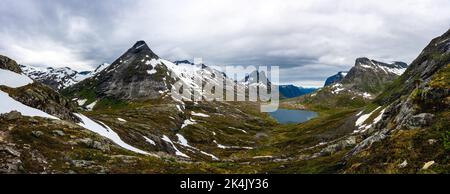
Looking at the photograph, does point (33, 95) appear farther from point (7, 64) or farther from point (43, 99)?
point (7, 64)

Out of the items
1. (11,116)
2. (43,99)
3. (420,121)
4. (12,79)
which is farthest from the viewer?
(12,79)

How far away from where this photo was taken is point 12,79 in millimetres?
68438

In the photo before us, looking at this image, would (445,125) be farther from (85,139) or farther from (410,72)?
(410,72)

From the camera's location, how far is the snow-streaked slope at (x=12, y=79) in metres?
65.9

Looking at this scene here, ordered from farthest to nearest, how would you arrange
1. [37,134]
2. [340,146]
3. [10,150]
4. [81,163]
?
[340,146]
[37,134]
[81,163]
[10,150]

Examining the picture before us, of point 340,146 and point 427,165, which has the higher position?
point 427,165

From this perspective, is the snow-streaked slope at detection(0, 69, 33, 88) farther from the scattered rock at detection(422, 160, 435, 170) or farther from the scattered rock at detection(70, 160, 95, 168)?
the scattered rock at detection(422, 160, 435, 170)

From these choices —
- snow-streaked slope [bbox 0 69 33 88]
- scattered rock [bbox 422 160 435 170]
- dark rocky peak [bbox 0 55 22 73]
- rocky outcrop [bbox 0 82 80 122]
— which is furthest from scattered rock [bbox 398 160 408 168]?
dark rocky peak [bbox 0 55 22 73]

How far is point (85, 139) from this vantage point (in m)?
47.4

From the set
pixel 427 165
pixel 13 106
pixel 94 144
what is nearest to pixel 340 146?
pixel 94 144

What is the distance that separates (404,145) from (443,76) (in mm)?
32861

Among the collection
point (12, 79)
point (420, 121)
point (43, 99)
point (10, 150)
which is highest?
point (12, 79)
